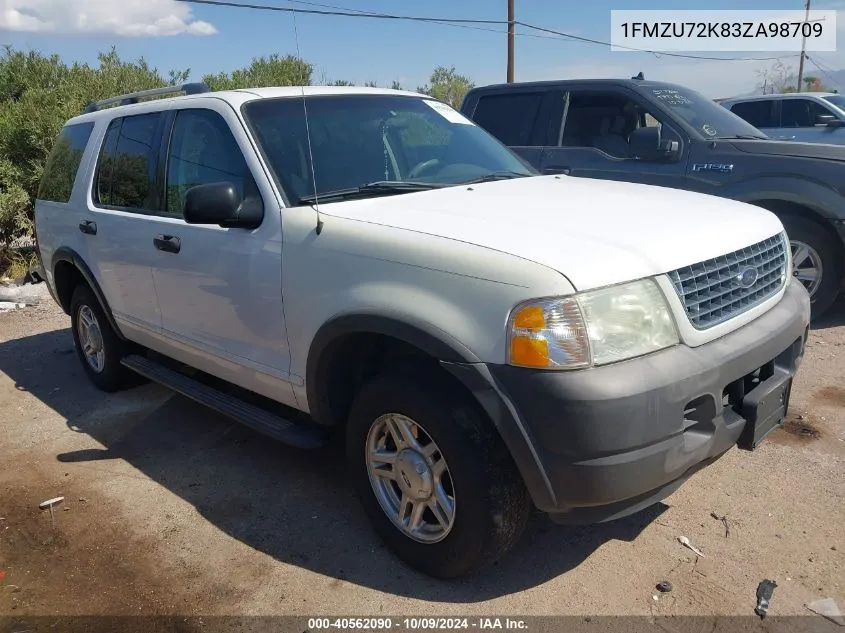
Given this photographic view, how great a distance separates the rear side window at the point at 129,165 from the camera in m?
4.27

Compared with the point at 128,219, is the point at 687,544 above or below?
below

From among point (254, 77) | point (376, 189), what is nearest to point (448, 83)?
point (254, 77)

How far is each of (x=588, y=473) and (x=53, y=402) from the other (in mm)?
4395

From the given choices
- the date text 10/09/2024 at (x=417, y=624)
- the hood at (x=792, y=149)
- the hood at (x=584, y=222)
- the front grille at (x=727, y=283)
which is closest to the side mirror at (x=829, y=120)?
the hood at (x=792, y=149)

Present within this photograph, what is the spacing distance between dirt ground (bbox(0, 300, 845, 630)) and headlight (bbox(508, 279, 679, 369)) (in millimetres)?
1048

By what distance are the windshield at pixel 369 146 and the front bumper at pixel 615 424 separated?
1.44m

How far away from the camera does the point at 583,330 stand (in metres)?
2.33

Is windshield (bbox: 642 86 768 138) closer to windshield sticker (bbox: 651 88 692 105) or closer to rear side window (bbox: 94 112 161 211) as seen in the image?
windshield sticker (bbox: 651 88 692 105)

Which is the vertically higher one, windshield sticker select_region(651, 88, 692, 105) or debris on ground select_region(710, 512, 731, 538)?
windshield sticker select_region(651, 88, 692, 105)

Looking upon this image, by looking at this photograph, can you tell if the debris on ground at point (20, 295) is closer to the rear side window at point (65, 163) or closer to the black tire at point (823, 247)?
the rear side window at point (65, 163)

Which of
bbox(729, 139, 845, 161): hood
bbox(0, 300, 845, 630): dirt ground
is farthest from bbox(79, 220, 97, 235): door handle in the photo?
bbox(729, 139, 845, 161): hood

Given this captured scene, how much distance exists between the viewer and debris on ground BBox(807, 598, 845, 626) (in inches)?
103

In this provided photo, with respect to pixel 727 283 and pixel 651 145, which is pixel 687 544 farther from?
pixel 651 145

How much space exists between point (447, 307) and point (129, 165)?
2889mm
